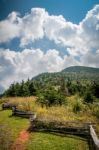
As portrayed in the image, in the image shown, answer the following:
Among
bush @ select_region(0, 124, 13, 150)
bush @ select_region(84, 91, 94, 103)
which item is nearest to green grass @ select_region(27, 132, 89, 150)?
bush @ select_region(0, 124, 13, 150)

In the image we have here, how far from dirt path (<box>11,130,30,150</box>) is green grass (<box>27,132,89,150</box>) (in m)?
0.41

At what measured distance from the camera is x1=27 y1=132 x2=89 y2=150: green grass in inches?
612

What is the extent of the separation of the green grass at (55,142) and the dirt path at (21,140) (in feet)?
1.35

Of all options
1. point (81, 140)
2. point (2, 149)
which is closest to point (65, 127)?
point (81, 140)

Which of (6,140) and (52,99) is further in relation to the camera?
(52,99)

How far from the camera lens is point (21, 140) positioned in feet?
57.8

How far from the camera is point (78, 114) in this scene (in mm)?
25844

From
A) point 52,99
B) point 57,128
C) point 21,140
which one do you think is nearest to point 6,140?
point 21,140

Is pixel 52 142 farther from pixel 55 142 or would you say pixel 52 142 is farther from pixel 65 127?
pixel 65 127

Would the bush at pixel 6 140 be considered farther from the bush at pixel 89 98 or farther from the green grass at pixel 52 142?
the bush at pixel 89 98

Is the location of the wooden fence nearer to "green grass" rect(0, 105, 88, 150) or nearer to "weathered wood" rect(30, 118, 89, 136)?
"weathered wood" rect(30, 118, 89, 136)

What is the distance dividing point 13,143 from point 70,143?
4.05m

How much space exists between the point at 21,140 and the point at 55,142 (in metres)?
2.68

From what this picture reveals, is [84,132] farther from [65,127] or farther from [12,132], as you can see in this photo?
[12,132]
